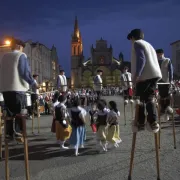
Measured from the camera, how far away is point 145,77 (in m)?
5.82

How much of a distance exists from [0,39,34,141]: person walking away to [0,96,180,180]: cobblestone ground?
43.5 inches

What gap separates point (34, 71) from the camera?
51000 mm

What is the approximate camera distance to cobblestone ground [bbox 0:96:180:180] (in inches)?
247

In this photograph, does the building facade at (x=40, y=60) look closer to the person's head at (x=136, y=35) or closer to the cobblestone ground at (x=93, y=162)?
the cobblestone ground at (x=93, y=162)

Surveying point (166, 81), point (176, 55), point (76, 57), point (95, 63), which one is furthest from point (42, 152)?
point (76, 57)

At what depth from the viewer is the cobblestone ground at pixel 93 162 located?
6.29m

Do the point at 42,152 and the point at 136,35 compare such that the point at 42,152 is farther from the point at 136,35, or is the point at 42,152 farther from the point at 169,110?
the point at 136,35

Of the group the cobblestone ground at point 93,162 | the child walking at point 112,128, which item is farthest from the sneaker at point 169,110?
the child walking at point 112,128

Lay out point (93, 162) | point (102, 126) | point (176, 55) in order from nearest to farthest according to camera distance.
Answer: point (93, 162)
point (102, 126)
point (176, 55)

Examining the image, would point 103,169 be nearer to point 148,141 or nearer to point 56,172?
point 56,172

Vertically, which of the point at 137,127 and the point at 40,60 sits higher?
the point at 40,60

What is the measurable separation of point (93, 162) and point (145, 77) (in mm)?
2686

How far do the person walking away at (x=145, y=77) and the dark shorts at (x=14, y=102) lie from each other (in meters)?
2.21

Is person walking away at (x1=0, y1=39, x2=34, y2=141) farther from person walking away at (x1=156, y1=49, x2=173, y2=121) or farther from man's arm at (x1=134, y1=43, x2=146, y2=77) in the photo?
person walking away at (x1=156, y1=49, x2=173, y2=121)
